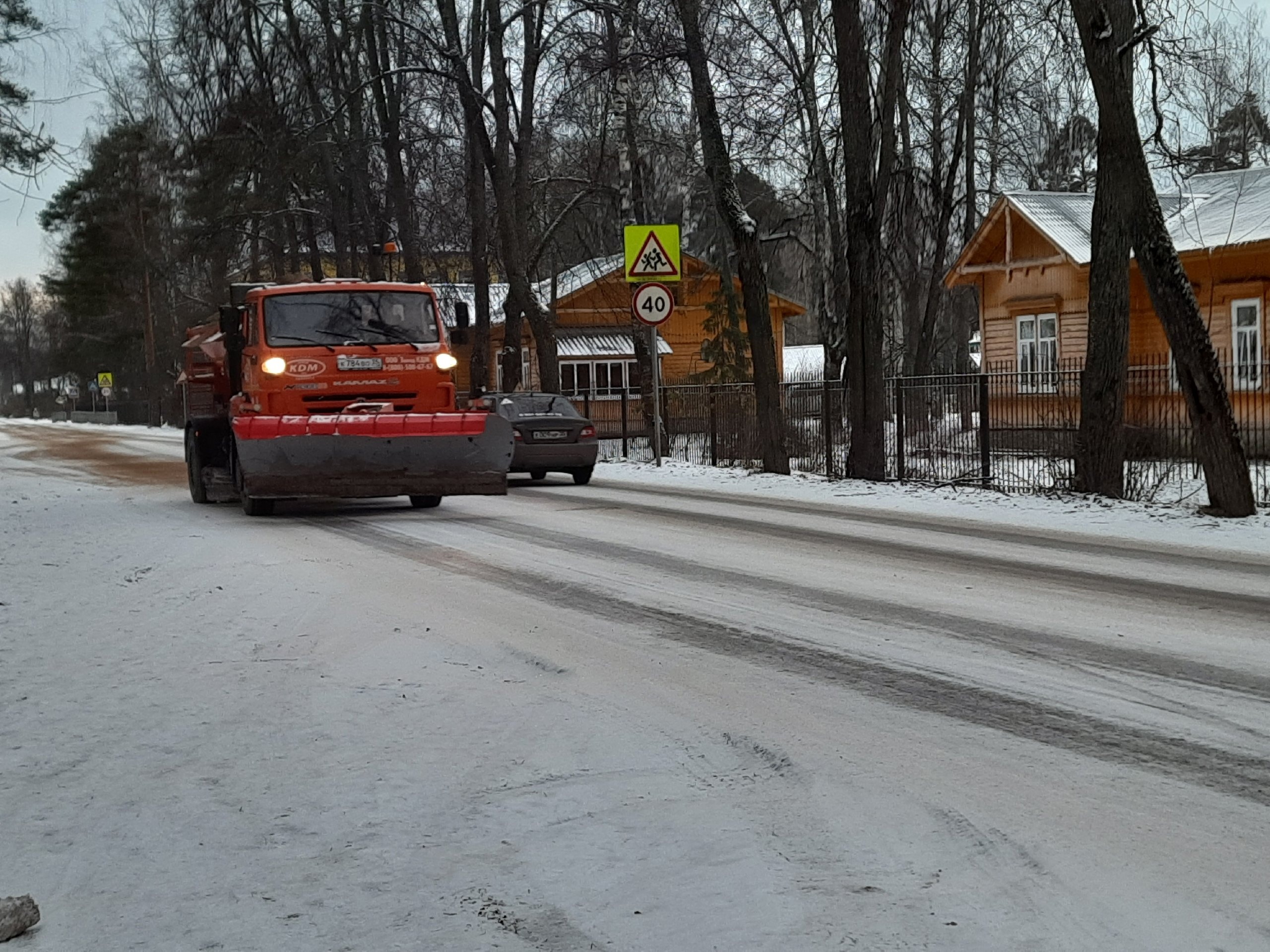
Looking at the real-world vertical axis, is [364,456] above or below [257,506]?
above

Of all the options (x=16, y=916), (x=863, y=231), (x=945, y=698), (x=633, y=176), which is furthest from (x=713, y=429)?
(x=16, y=916)

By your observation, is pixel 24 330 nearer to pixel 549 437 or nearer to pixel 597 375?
pixel 597 375

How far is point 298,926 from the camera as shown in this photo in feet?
12.2

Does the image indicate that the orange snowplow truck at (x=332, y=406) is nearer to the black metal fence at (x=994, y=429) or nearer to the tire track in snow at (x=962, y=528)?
the tire track in snow at (x=962, y=528)

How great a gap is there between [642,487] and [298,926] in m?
17.1

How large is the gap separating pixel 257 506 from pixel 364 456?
5.76 ft

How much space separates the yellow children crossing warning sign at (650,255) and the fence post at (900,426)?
16.2 feet

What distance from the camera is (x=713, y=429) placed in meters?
26.3

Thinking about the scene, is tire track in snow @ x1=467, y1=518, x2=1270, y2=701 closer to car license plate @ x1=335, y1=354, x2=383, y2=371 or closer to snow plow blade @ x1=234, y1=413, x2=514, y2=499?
snow plow blade @ x1=234, y1=413, x2=514, y2=499

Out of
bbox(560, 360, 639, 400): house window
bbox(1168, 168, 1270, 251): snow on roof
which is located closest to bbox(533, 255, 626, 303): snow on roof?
bbox(560, 360, 639, 400): house window

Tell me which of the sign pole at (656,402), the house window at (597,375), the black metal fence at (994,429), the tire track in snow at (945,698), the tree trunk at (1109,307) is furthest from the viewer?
the house window at (597,375)

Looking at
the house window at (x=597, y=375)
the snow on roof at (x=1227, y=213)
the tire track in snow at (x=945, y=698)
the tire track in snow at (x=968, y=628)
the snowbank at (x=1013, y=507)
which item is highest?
the snow on roof at (x=1227, y=213)

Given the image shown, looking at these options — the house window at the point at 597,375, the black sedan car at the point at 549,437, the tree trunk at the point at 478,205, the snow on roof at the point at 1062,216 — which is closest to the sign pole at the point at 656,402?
the black sedan car at the point at 549,437

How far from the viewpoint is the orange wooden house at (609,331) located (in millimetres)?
50906
